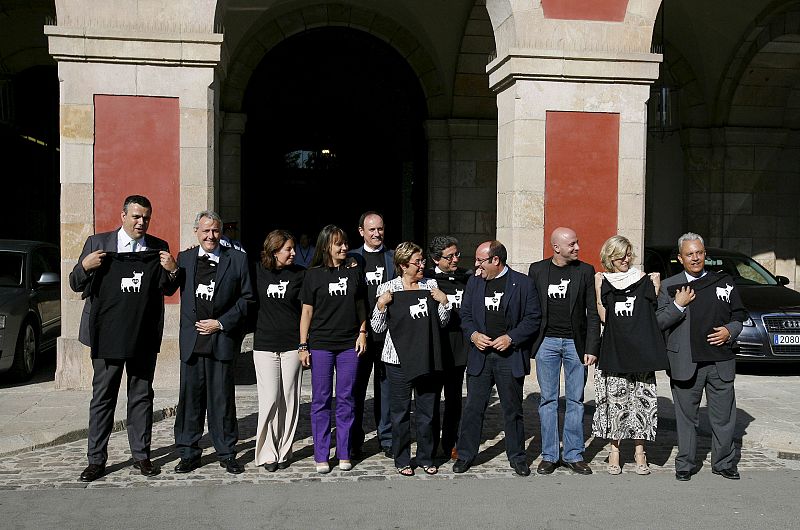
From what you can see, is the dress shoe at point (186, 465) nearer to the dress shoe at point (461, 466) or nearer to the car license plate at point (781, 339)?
the dress shoe at point (461, 466)

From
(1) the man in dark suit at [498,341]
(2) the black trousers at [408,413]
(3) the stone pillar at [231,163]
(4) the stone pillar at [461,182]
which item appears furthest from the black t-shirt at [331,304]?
(3) the stone pillar at [231,163]

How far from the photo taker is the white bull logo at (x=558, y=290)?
6688 mm

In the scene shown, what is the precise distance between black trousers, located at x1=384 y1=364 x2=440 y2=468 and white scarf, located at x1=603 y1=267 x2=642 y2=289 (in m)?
1.45

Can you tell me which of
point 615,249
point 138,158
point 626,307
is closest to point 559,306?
point 626,307

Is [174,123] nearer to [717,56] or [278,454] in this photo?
[278,454]

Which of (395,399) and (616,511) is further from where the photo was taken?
(395,399)

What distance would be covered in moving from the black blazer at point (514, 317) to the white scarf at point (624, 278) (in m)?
0.56

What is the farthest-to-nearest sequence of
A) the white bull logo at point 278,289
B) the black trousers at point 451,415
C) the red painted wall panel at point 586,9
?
1. the red painted wall panel at point 586,9
2. the black trousers at point 451,415
3. the white bull logo at point 278,289

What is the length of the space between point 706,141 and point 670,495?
1260 centimetres

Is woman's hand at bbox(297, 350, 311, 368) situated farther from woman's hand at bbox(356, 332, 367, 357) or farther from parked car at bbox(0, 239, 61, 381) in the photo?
parked car at bbox(0, 239, 61, 381)

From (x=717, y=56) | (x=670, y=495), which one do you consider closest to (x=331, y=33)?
(x=717, y=56)

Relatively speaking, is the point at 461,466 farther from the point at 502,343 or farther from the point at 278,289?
the point at 278,289

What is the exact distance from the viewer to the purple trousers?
6.65 meters

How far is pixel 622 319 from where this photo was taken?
21.6 feet
